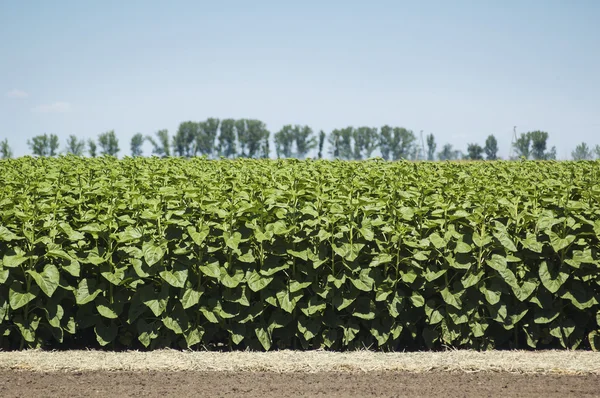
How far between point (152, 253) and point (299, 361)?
149 centimetres

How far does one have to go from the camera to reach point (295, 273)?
5.87m

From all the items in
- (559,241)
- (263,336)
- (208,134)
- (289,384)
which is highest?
(208,134)

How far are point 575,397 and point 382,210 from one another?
2.26 metres

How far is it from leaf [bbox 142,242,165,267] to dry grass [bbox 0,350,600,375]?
2.55ft

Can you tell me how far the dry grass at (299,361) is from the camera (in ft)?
17.2

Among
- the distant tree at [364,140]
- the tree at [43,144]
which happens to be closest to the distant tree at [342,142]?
the distant tree at [364,140]

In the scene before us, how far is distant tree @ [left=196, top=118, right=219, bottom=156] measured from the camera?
114688 millimetres

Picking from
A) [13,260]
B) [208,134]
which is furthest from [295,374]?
[208,134]

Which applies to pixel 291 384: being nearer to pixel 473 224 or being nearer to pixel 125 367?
pixel 125 367

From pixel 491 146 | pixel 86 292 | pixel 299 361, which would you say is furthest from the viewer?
pixel 491 146

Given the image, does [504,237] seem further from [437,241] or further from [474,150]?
[474,150]

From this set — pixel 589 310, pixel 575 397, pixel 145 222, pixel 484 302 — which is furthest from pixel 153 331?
pixel 589 310

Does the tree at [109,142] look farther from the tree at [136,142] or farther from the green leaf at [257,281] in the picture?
the green leaf at [257,281]

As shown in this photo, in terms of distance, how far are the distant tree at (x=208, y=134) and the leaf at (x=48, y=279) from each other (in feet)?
361
